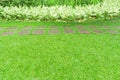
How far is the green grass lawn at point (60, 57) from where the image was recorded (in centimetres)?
524

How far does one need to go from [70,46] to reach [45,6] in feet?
13.4

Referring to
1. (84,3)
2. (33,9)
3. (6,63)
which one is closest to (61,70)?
(6,63)

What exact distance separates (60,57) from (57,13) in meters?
3.77

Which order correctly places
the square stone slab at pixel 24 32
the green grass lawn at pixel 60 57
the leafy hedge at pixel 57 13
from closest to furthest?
1. the green grass lawn at pixel 60 57
2. the square stone slab at pixel 24 32
3. the leafy hedge at pixel 57 13

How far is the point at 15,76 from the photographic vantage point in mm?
5152

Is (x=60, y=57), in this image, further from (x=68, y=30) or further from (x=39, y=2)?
(x=39, y=2)

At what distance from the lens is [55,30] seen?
809cm

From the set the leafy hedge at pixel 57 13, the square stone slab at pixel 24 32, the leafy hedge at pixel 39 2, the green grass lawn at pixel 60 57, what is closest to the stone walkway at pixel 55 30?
the square stone slab at pixel 24 32

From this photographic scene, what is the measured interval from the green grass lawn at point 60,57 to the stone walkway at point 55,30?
0.33m

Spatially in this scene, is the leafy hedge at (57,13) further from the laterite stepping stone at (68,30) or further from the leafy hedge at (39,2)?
the laterite stepping stone at (68,30)

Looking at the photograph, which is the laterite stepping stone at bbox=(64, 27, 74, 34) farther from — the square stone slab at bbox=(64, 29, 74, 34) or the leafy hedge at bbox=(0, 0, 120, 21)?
the leafy hedge at bbox=(0, 0, 120, 21)

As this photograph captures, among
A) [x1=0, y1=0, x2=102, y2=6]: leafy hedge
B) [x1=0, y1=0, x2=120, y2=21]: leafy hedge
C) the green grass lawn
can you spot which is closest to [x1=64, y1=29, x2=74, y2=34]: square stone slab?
the green grass lawn

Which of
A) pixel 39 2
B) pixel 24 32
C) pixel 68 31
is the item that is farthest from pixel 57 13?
pixel 24 32

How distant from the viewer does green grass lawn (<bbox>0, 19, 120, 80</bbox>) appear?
5.24 metres
